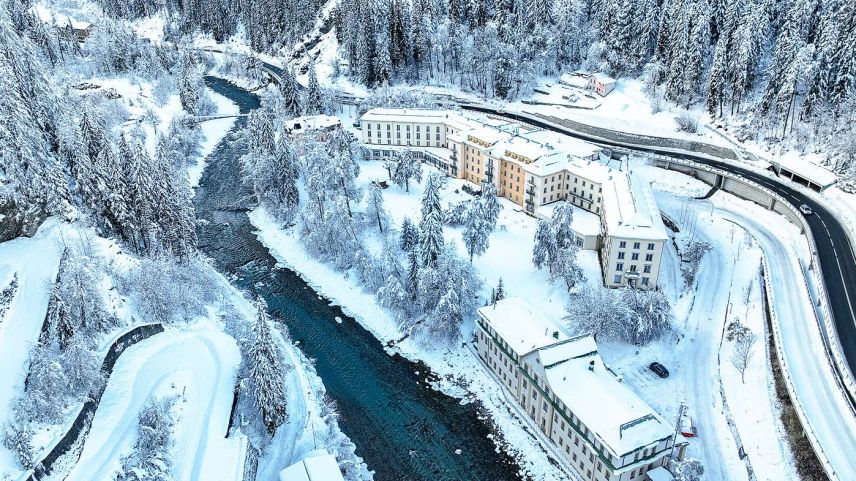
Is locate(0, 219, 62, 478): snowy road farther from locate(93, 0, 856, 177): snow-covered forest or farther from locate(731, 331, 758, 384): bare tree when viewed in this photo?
locate(93, 0, 856, 177): snow-covered forest

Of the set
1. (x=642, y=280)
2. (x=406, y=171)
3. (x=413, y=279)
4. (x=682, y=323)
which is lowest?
(x=682, y=323)

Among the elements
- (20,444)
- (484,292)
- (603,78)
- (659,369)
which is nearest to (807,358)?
(659,369)

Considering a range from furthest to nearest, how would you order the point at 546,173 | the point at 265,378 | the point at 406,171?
the point at 406,171, the point at 546,173, the point at 265,378

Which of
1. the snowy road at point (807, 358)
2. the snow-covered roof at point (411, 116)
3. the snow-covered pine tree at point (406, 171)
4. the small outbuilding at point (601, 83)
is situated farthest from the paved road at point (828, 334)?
the snow-covered roof at point (411, 116)

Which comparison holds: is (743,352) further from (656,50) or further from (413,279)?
(656,50)

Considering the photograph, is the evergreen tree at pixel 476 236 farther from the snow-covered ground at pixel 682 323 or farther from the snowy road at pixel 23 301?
the snowy road at pixel 23 301

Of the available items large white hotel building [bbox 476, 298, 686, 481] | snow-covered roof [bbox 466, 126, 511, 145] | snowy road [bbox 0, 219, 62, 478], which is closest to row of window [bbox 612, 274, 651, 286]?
large white hotel building [bbox 476, 298, 686, 481]
